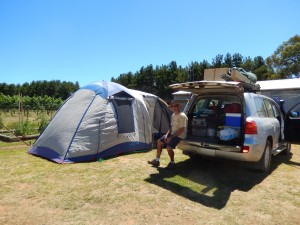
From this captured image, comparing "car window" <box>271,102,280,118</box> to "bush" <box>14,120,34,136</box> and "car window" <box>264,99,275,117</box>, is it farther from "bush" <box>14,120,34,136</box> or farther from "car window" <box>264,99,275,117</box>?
"bush" <box>14,120,34,136</box>

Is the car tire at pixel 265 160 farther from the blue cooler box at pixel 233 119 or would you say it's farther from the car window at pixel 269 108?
the blue cooler box at pixel 233 119

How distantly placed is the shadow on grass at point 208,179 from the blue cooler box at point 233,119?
1.24 metres

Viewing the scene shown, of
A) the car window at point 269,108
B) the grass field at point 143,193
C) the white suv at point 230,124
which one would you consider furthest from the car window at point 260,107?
the grass field at point 143,193

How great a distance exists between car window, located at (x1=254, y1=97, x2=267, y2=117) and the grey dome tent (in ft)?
12.1

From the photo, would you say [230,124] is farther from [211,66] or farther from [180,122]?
[211,66]

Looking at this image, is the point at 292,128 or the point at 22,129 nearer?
the point at 292,128

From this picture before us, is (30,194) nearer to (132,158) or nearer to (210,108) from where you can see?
(132,158)

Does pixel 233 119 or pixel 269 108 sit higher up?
pixel 269 108

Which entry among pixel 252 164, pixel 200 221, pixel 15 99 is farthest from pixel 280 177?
pixel 15 99

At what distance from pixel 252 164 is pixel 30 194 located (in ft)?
15.8

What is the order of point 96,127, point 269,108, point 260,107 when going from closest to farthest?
point 260,107 → point 269,108 → point 96,127

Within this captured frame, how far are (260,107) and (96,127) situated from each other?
4.29m

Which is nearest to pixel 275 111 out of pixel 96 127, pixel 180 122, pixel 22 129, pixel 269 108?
pixel 269 108

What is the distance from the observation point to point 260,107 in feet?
20.6
